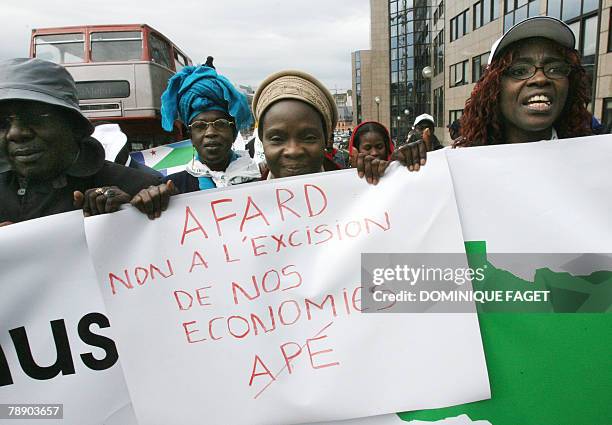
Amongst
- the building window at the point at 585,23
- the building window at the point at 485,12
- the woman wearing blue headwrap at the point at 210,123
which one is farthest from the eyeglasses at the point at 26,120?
the building window at the point at 485,12

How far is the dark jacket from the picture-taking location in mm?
1590

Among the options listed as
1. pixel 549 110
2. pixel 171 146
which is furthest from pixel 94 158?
pixel 171 146

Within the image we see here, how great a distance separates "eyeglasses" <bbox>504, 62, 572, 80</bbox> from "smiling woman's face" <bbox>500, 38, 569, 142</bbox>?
10 millimetres

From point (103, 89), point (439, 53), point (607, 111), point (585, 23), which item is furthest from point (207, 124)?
point (439, 53)

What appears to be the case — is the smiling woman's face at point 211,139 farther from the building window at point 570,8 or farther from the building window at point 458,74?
the building window at point 458,74

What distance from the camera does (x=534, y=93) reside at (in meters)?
1.58

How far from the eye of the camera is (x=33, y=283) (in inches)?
56.4

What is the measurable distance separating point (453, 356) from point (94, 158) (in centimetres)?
143

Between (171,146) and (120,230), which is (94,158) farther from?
(171,146)

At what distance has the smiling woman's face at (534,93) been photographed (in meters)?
1.57

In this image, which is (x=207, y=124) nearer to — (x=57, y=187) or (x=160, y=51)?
(x=57, y=187)

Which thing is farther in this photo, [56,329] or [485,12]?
[485,12]

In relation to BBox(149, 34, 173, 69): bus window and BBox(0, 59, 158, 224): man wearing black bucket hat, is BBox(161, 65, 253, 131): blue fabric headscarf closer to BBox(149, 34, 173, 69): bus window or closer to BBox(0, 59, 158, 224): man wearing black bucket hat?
BBox(0, 59, 158, 224): man wearing black bucket hat

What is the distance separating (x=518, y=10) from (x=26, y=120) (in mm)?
19032
